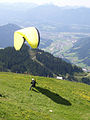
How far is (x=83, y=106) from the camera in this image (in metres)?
29.4

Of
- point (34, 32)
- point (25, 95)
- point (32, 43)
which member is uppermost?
point (34, 32)

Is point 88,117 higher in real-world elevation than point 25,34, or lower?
lower

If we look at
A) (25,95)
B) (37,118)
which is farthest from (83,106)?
(37,118)

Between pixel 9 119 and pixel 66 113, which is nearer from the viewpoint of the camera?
pixel 9 119

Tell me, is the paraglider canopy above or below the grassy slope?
above

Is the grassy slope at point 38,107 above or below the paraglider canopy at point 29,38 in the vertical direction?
below

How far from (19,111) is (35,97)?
8.28 m

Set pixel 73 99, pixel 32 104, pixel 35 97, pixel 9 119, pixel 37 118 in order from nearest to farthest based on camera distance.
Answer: pixel 9 119
pixel 37 118
pixel 32 104
pixel 35 97
pixel 73 99

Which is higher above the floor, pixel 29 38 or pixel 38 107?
pixel 29 38

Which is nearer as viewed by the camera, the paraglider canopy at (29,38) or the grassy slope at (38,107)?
the grassy slope at (38,107)

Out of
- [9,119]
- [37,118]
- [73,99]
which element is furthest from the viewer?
[73,99]

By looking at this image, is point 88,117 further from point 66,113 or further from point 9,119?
point 9,119

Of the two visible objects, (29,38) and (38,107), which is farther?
(29,38)

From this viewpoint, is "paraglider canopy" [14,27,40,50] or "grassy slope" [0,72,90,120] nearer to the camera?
"grassy slope" [0,72,90,120]
